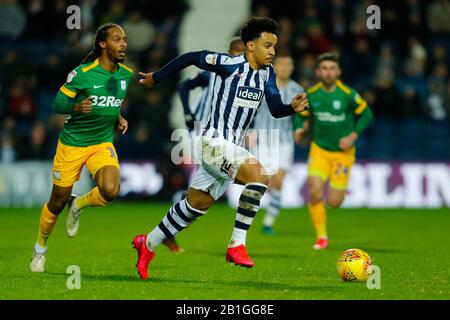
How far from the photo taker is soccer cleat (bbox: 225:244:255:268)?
8055mm

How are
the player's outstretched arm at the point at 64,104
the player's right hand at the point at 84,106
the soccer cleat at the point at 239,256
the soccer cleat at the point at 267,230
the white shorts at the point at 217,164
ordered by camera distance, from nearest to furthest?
1. the soccer cleat at the point at 239,256
2. the white shorts at the point at 217,164
3. the player's right hand at the point at 84,106
4. the player's outstretched arm at the point at 64,104
5. the soccer cleat at the point at 267,230

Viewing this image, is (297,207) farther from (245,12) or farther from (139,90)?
(245,12)

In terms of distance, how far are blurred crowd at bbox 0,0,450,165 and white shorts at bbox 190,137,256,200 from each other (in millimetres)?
10691

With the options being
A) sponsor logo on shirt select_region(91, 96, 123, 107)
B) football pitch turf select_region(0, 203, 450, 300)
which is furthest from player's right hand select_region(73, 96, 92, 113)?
football pitch turf select_region(0, 203, 450, 300)

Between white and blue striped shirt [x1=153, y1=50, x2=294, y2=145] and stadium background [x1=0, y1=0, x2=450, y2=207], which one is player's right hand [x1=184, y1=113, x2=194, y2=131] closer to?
white and blue striped shirt [x1=153, y1=50, x2=294, y2=145]

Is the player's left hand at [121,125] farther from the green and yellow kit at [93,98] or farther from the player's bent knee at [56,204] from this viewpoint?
the player's bent knee at [56,204]

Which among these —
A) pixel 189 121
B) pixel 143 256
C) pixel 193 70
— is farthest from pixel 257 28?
pixel 193 70

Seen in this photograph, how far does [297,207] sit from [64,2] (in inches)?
286

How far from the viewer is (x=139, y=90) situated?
67.6ft

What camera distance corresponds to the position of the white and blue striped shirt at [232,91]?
28.1ft

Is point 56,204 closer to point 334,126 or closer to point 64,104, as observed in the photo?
point 64,104

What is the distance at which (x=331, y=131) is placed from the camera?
12523mm

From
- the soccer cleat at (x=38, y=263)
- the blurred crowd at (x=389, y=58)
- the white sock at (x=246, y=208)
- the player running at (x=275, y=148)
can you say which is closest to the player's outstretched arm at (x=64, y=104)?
the soccer cleat at (x=38, y=263)

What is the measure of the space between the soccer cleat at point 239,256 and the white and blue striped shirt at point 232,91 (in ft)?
3.24
